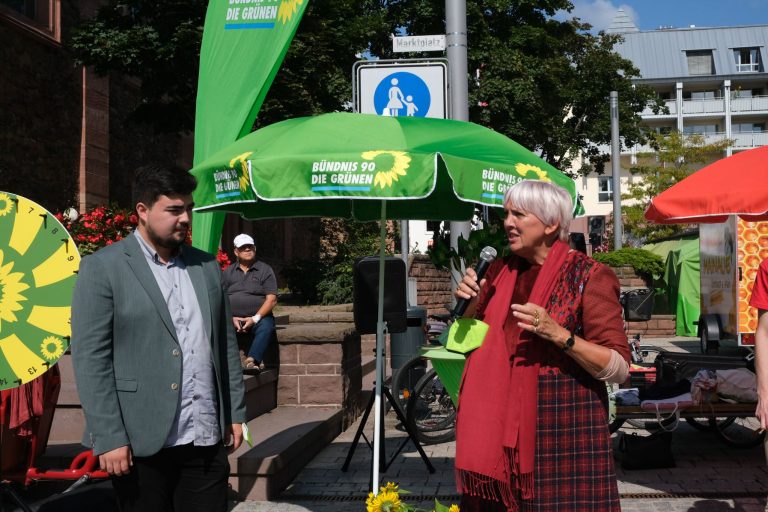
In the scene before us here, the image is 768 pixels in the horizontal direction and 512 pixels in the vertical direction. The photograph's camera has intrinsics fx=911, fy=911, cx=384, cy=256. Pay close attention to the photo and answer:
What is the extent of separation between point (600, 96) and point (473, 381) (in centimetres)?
3617

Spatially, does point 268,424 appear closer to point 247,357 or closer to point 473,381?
point 247,357

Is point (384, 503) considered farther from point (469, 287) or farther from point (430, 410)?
point (430, 410)

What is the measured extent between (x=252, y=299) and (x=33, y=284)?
4442mm

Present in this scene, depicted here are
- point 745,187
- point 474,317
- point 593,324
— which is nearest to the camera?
point 593,324

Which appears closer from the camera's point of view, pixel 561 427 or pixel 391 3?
pixel 561 427

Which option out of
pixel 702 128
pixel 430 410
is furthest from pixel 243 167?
pixel 702 128

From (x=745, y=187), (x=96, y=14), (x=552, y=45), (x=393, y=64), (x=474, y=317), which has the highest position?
(x=552, y=45)

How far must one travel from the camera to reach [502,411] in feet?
10.8

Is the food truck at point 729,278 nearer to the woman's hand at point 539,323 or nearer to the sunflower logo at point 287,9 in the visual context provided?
the sunflower logo at point 287,9

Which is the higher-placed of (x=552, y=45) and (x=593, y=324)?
(x=552, y=45)

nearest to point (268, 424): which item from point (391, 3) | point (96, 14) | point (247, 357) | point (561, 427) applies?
point (247, 357)

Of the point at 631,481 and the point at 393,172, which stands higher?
the point at 393,172

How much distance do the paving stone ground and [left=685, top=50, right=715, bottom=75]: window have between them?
78.2 m

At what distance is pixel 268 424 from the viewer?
26.1 feet
